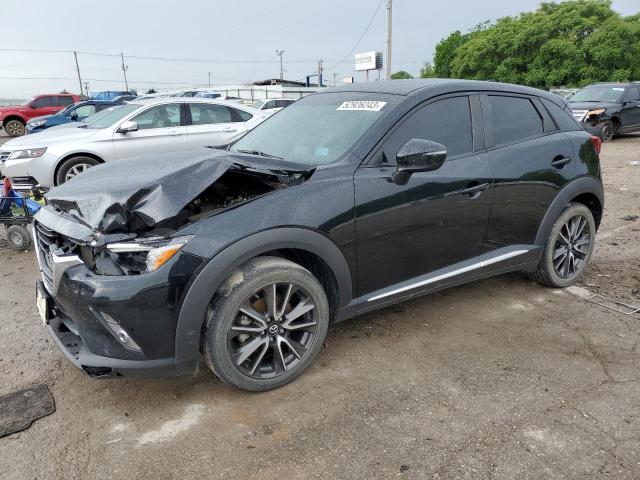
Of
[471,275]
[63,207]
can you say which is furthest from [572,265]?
[63,207]

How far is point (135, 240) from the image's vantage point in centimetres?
252

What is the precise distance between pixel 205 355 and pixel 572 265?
10.8ft

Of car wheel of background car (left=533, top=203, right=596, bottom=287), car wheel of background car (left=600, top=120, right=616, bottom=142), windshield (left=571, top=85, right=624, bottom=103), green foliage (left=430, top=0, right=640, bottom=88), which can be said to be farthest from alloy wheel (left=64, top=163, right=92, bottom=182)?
green foliage (left=430, top=0, right=640, bottom=88)

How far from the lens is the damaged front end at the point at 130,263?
8.01ft

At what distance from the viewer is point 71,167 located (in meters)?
7.47

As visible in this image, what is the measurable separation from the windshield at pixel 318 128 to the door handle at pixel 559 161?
4.85 feet

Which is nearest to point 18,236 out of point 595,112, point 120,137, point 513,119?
point 120,137

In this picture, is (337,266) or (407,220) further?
(407,220)

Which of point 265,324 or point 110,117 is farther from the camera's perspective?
point 110,117

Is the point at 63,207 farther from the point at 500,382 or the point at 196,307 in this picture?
the point at 500,382

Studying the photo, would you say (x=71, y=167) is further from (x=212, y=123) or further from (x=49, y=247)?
(x=49, y=247)

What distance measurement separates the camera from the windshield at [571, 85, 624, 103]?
577 inches

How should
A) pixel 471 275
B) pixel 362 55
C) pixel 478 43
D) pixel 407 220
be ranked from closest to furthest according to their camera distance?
pixel 407 220
pixel 471 275
pixel 478 43
pixel 362 55

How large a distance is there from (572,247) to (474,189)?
1.44 metres
